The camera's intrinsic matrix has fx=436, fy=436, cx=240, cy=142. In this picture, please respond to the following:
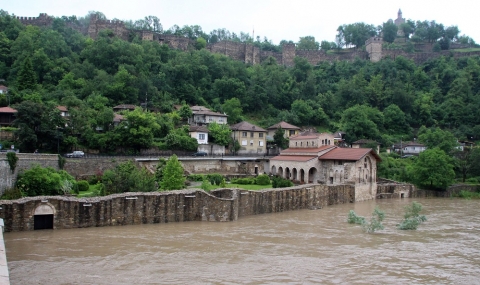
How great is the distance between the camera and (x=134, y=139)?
48500mm

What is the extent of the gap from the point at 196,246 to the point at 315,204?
17.8 m

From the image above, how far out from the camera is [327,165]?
47.1 meters

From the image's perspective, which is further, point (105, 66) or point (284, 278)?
point (105, 66)

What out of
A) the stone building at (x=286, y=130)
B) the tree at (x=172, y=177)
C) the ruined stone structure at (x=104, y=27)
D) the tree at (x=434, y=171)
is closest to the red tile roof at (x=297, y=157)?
the stone building at (x=286, y=130)

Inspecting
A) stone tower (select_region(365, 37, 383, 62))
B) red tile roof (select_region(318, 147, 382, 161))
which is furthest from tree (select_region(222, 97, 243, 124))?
stone tower (select_region(365, 37, 383, 62))

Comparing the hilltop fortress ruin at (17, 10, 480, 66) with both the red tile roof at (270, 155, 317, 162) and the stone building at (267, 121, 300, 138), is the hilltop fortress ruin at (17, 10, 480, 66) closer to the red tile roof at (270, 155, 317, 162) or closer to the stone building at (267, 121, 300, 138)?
the stone building at (267, 121, 300, 138)

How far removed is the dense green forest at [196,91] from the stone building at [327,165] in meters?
12.8

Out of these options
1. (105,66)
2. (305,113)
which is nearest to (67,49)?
(105,66)

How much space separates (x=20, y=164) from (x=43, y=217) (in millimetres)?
10582

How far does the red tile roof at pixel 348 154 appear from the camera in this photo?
145 ft

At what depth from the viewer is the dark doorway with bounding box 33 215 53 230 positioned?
2456 centimetres

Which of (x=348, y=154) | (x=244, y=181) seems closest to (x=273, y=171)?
(x=244, y=181)

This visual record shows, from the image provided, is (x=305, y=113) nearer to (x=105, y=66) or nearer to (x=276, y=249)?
(x=105, y=66)

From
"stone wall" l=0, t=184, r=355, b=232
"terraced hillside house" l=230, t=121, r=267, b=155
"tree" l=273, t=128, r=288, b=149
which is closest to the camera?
"stone wall" l=0, t=184, r=355, b=232
